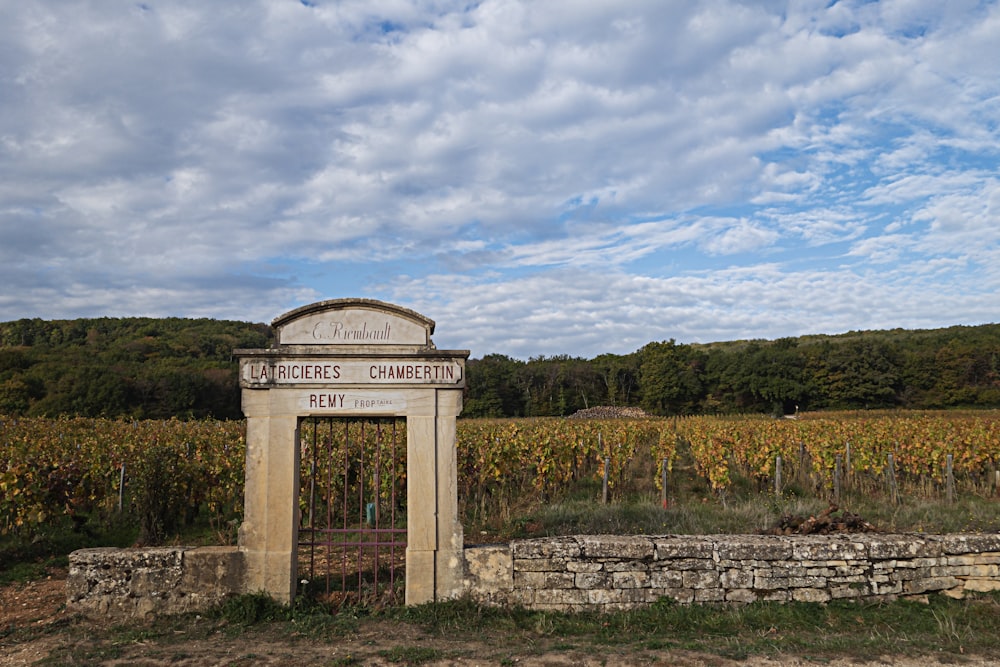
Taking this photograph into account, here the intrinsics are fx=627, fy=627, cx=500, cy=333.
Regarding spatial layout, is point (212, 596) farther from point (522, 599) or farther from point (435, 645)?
point (522, 599)

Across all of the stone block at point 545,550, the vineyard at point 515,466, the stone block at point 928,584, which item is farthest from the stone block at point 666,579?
the vineyard at point 515,466

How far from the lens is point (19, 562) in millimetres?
9203

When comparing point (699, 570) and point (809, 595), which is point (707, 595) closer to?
point (699, 570)

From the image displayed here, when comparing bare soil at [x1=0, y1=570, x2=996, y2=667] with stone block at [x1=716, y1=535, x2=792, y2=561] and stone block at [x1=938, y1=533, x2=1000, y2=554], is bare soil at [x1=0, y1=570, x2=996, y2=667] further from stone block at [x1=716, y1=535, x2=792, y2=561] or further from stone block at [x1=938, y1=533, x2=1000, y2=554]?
stone block at [x1=938, y1=533, x2=1000, y2=554]

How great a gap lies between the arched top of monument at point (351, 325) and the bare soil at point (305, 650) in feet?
9.64

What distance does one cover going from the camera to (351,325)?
7016 mm

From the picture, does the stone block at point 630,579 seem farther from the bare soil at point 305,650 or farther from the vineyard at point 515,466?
the vineyard at point 515,466

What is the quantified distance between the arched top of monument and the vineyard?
492 centimetres

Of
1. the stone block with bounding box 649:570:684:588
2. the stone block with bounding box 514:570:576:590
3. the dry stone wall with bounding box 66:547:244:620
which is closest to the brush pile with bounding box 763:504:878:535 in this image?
the stone block with bounding box 649:570:684:588

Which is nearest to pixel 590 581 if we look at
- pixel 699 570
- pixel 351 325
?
pixel 699 570

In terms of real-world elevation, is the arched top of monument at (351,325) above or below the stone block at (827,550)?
above

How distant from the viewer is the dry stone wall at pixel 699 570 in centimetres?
675

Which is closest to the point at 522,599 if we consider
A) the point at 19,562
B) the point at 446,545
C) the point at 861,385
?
the point at 446,545

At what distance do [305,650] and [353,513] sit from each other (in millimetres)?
7556
